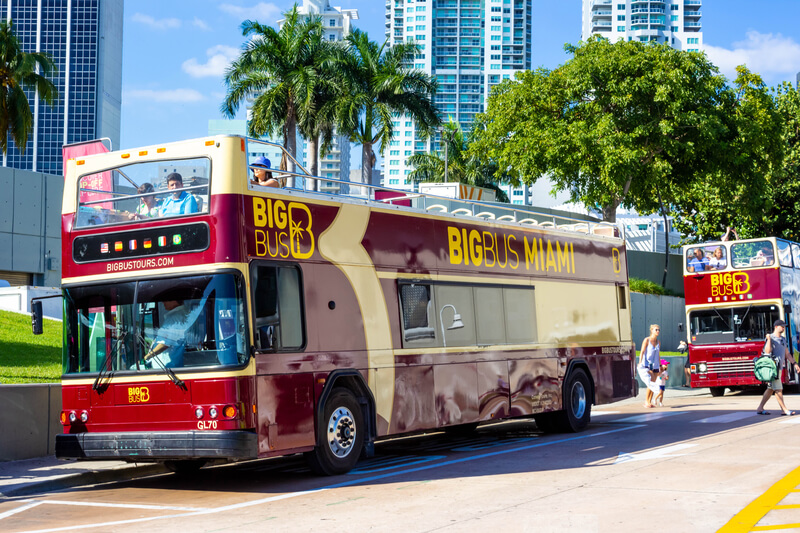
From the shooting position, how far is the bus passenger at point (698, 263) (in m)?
26.8

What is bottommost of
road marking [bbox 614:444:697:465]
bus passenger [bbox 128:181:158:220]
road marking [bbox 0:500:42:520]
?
road marking [bbox 0:500:42:520]

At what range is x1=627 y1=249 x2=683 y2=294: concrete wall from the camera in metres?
47.5

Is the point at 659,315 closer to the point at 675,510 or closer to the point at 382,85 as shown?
the point at 382,85

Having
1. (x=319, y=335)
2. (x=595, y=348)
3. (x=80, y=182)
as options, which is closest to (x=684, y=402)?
(x=595, y=348)

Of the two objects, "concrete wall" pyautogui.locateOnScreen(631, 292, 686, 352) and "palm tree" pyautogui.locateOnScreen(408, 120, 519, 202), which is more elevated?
"palm tree" pyautogui.locateOnScreen(408, 120, 519, 202)

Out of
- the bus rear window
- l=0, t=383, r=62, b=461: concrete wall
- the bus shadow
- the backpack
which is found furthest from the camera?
the backpack

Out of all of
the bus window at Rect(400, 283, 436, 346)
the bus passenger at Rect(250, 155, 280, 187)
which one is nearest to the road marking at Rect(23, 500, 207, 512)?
the bus passenger at Rect(250, 155, 280, 187)

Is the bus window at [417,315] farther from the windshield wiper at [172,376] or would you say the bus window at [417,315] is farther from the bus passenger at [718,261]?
the bus passenger at [718,261]

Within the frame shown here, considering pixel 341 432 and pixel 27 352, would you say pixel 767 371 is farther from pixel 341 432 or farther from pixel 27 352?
pixel 27 352

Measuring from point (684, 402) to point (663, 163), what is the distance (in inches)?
547

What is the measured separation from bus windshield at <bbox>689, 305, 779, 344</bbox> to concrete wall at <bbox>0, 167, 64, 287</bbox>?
33.4 m

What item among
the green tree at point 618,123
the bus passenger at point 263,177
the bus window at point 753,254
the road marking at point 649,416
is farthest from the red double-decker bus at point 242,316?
the green tree at point 618,123

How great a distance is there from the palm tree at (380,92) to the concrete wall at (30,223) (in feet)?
51.2

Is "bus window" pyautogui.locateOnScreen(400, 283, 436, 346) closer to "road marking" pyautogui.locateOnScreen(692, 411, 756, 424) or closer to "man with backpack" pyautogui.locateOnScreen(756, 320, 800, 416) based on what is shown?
"road marking" pyautogui.locateOnScreen(692, 411, 756, 424)
